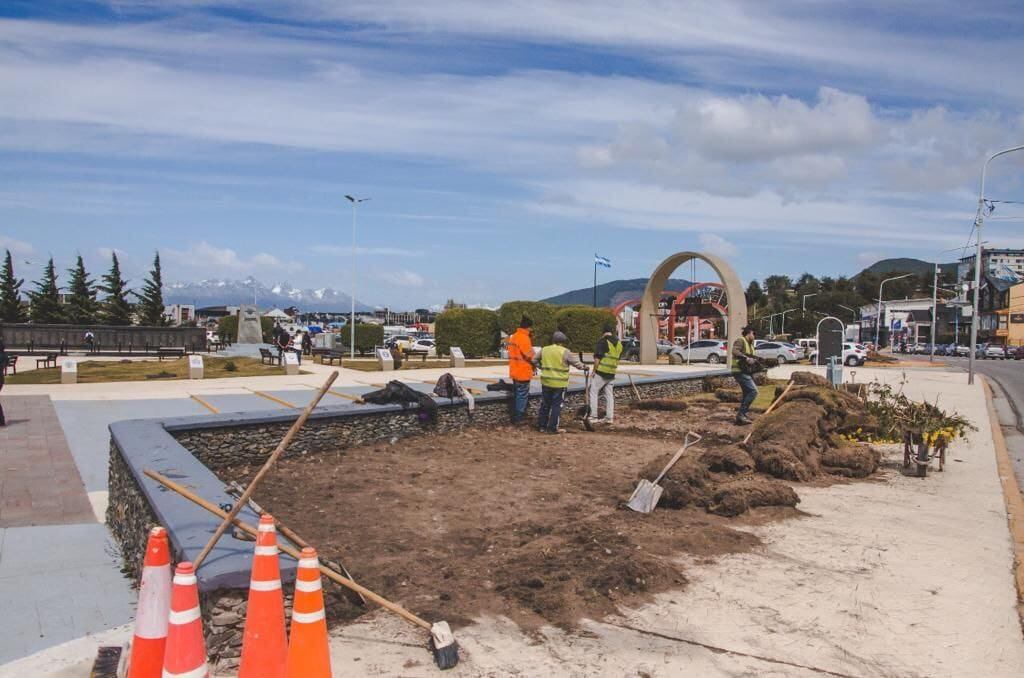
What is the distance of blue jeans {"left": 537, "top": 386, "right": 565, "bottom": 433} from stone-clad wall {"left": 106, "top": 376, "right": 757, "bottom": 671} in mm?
696

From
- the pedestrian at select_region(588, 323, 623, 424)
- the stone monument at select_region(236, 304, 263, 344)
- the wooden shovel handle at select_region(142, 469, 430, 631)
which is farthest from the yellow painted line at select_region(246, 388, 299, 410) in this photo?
the stone monument at select_region(236, 304, 263, 344)

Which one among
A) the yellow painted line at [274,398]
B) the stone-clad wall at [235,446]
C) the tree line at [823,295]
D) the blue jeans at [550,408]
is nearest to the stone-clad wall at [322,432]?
the stone-clad wall at [235,446]

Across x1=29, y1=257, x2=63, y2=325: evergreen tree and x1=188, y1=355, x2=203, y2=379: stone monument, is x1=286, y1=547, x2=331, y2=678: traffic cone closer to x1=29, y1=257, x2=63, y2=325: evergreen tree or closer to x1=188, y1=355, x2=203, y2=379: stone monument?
x1=188, y1=355, x2=203, y2=379: stone monument

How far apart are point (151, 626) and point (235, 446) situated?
534cm

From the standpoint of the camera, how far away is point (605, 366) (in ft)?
41.7

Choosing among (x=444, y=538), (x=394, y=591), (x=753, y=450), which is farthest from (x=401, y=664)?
(x=753, y=450)

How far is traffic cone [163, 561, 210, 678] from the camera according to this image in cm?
347

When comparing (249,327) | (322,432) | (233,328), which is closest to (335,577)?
(322,432)

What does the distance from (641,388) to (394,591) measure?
12848mm

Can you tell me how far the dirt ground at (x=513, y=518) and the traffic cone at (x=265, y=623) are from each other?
967 mm

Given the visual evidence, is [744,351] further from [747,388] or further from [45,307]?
[45,307]

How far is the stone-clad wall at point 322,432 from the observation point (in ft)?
28.3

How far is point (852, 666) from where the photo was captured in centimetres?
426

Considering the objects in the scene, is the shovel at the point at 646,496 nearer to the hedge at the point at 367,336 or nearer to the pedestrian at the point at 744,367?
the pedestrian at the point at 744,367
